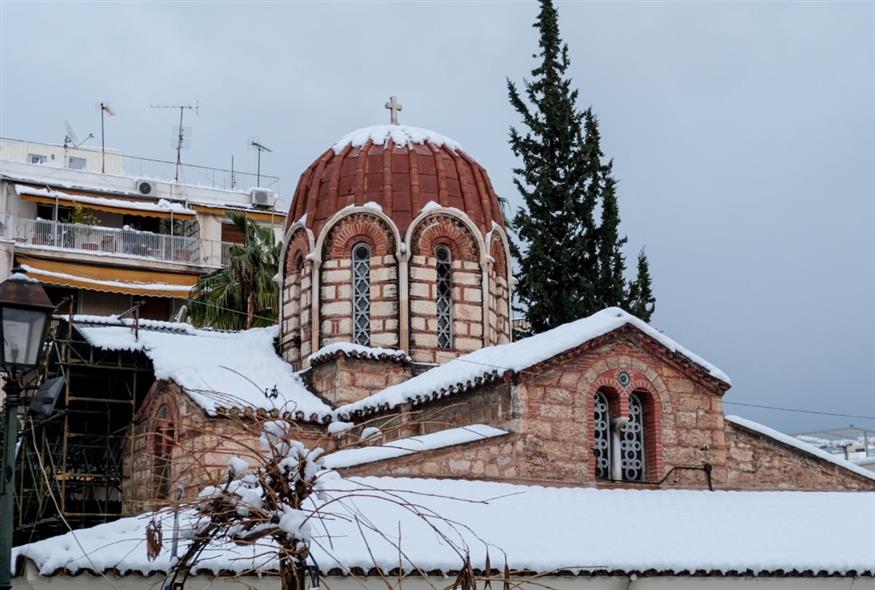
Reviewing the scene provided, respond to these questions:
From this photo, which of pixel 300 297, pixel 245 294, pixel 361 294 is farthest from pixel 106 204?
pixel 361 294

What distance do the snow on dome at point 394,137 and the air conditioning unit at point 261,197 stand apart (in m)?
18.7

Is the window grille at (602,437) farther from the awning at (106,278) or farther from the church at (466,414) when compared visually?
the awning at (106,278)

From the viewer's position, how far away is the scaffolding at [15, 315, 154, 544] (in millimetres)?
20656

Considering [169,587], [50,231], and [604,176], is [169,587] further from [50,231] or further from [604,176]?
[50,231]

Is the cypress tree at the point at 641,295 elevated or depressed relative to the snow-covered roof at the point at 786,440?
elevated

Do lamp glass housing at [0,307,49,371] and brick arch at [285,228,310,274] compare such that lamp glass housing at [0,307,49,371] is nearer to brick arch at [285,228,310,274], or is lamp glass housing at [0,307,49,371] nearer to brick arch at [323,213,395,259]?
brick arch at [323,213,395,259]

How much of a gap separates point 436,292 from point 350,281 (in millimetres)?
1518

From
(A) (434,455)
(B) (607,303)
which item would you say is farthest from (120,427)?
(B) (607,303)

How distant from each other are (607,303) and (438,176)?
256 inches

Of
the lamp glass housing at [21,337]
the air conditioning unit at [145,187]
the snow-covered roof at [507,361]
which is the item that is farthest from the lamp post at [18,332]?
the air conditioning unit at [145,187]

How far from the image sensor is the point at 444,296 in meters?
20.5

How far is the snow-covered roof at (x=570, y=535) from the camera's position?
12.1 m

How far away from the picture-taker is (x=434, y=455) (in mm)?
15102

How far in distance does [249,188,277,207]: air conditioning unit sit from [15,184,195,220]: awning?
110 inches
